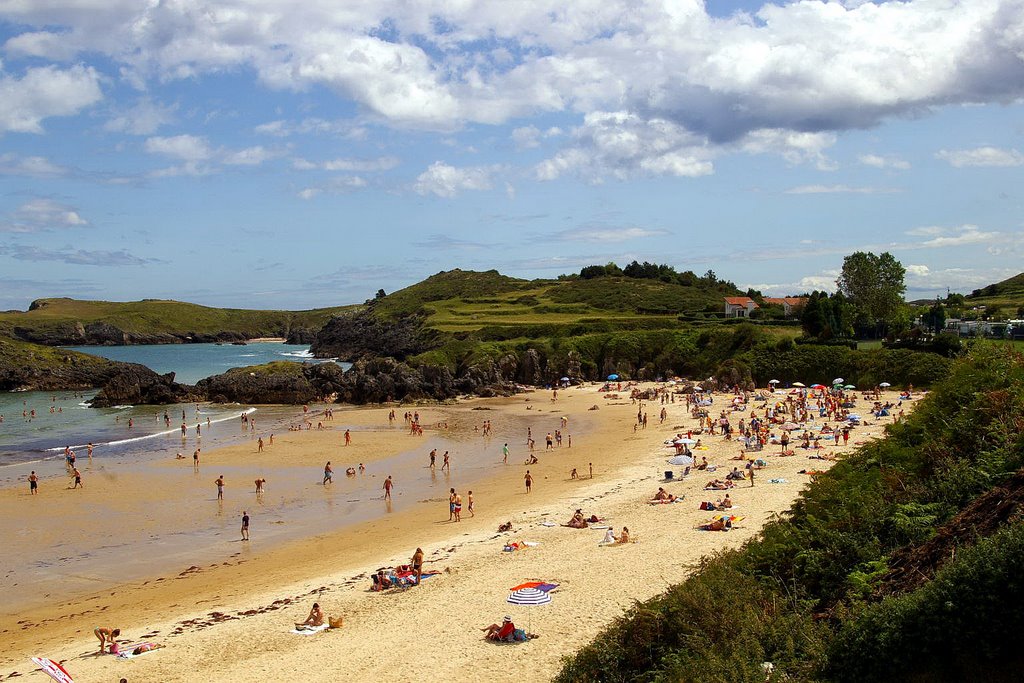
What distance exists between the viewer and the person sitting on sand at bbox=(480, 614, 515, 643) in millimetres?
13508

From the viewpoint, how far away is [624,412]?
47.9 metres

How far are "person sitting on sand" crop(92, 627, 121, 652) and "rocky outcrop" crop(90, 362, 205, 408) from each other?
48265 millimetres

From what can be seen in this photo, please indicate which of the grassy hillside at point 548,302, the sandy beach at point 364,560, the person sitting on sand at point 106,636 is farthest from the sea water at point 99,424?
the grassy hillside at point 548,302

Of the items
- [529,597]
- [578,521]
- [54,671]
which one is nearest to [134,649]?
[54,671]

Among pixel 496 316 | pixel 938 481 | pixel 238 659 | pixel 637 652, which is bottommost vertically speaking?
pixel 238 659

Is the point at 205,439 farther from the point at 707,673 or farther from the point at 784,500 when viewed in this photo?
the point at 707,673

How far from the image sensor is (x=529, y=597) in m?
15.3

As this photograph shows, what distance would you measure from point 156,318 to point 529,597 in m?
160

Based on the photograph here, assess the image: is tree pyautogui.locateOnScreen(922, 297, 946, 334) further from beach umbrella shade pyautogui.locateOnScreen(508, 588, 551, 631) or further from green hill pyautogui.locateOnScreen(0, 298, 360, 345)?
green hill pyautogui.locateOnScreen(0, 298, 360, 345)

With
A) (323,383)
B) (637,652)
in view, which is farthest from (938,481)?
(323,383)

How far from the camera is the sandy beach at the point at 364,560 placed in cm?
1370

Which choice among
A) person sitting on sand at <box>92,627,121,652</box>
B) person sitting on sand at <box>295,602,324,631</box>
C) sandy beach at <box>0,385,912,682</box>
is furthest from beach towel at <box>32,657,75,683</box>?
person sitting on sand at <box>295,602,324,631</box>

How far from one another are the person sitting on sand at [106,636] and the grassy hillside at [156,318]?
128734 mm

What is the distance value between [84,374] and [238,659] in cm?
7121
